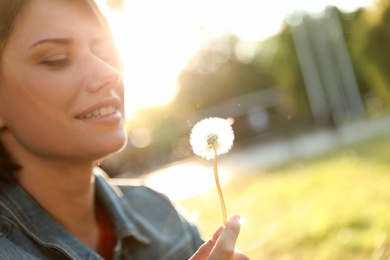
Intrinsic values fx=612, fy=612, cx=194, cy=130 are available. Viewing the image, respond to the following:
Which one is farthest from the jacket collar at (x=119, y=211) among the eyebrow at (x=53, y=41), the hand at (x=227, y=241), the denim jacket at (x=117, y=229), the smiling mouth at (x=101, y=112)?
the hand at (x=227, y=241)

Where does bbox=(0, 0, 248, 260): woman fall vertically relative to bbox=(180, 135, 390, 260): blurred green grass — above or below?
above

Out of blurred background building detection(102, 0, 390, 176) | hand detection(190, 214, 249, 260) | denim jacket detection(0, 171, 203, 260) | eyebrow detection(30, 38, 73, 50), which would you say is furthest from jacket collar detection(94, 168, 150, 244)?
blurred background building detection(102, 0, 390, 176)

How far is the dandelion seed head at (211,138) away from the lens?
1424 millimetres

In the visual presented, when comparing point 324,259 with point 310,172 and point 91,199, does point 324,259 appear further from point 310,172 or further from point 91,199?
point 310,172

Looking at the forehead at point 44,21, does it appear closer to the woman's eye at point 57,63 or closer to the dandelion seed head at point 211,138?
the woman's eye at point 57,63

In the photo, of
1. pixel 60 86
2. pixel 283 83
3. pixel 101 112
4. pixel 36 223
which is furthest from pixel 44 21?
pixel 283 83

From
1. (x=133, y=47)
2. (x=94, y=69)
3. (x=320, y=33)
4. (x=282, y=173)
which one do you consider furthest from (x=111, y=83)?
(x=320, y=33)

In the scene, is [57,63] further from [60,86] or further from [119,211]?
[119,211]

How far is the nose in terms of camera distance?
171 cm

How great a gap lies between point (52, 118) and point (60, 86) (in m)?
0.09

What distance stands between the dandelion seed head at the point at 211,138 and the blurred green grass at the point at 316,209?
1.46ft

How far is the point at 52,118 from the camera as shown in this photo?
5.68 ft

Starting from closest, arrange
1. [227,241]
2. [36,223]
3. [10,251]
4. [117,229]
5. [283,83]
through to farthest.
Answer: [227,241], [10,251], [36,223], [117,229], [283,83]

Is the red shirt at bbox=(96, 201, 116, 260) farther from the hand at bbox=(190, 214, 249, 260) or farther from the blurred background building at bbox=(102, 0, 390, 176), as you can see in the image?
the blurred background building at bbox=(102, 0, 390, 176)
